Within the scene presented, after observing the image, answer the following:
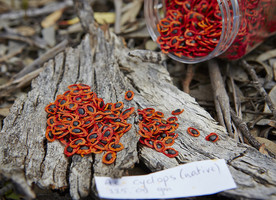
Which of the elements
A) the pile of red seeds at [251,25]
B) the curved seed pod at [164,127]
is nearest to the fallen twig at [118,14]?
the pile of red seeds at [251,25]

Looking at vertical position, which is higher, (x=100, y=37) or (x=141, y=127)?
(x=100, y=37)

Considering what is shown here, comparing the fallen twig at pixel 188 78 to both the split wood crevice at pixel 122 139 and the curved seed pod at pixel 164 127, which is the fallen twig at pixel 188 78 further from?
the curved seed pod at pixel 164 127

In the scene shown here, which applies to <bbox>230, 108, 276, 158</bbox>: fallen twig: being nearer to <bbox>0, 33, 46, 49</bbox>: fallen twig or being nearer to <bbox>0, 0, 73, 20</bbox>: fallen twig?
<bbox>0, 33, 46, 49</bbox>: fallen twig

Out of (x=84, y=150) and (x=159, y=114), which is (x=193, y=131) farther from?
(x=84, y=150)

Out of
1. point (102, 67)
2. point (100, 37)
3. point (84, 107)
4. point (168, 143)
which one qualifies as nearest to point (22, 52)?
point (100, 37)

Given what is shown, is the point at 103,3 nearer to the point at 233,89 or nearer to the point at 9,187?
the point at 233,89

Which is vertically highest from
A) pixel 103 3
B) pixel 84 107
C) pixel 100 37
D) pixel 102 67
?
pixel 103 3

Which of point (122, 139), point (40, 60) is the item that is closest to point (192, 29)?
point (122, 139)
